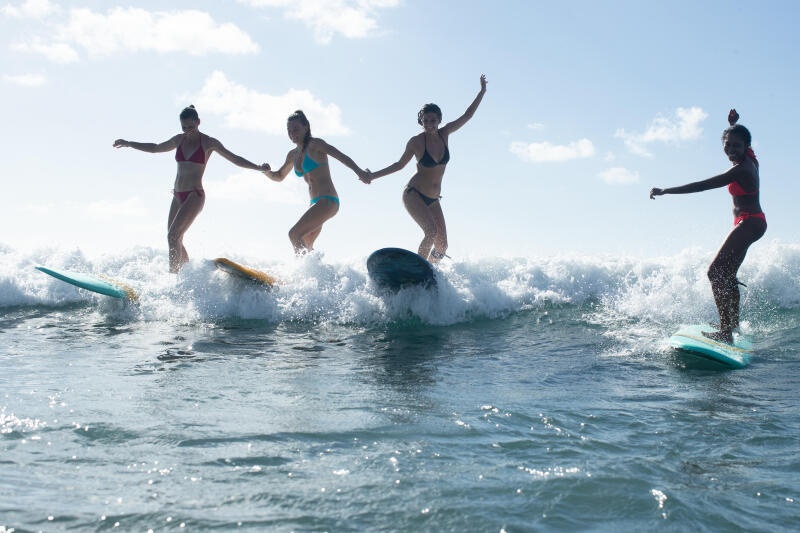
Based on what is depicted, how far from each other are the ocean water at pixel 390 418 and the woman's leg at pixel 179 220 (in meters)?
0.74

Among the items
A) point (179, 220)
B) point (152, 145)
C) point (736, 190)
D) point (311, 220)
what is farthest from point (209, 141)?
point (736, 190)

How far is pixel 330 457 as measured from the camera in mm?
2697

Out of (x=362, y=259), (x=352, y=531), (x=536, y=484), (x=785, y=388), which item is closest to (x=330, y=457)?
(x=352, y=531)

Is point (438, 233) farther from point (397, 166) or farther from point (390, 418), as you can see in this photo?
point (390, 418)

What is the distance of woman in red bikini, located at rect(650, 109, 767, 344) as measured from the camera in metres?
5.58

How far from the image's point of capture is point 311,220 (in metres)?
7.90

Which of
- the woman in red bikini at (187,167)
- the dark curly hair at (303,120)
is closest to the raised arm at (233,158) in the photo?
the woman in red bikini at (187,167)

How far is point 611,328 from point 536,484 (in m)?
4.81

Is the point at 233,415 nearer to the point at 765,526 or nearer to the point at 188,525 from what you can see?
the point at 188,525

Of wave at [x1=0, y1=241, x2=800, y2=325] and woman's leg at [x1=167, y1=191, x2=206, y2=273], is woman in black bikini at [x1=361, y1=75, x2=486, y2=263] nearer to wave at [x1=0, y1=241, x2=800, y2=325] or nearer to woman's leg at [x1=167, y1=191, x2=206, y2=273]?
wave at [x1=0, y1=241, x2=800, y2=325]

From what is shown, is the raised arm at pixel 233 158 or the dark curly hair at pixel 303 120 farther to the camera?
the raised arm at pixel 233 158

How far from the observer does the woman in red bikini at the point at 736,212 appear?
5582 mm

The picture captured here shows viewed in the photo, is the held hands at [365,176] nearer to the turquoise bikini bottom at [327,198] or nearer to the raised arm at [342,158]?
the raised arm at [342,158]

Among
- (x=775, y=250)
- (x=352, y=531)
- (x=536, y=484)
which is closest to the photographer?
(x=352, y=531)
